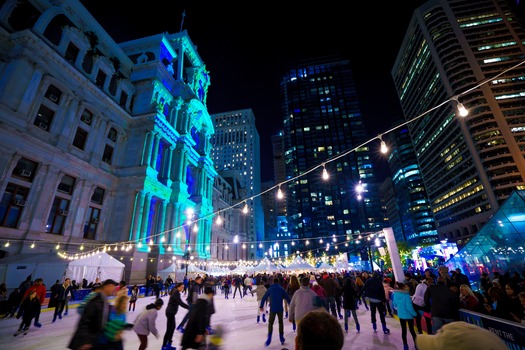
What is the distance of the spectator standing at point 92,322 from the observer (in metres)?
4.14

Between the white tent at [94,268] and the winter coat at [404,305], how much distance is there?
22.4 m

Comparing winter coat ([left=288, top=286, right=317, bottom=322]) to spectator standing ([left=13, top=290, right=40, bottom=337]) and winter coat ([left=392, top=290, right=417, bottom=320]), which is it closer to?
winter coat ([left=392, top=290, right=417, bottom=320])

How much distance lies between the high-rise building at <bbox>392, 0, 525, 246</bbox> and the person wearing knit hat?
70.3 m

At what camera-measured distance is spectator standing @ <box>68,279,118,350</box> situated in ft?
13.6

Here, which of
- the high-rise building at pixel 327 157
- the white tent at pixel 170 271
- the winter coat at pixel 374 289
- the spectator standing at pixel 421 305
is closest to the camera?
the spectator standing at pixel 421 305

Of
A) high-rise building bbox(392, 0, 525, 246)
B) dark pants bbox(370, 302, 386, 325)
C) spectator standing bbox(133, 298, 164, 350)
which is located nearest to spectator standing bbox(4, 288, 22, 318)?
spectator standing bbox(133, 298, 164, 350)

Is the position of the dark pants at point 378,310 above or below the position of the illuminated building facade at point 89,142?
below

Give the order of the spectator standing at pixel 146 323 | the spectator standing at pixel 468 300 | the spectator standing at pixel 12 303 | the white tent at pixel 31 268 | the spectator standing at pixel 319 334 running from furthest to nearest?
the white tent at pixel 31 268, the spectator standing at pixel 12 303, the spectator standing at pixel 468 300, the spectator standing at pixel 146 323, the spectator standing at pixel 319 334

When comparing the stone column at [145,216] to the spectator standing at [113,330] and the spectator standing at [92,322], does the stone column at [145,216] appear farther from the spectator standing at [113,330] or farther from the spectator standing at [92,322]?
the spectator standing at [92,322]

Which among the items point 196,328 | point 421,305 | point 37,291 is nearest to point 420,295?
point 421,305

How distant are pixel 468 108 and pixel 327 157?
53631 mm

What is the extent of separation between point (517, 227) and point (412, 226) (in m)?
121

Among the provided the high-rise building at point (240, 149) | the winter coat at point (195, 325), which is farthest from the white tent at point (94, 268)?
the high-rise building at point (240, 149)

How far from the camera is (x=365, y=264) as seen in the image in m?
47.3
